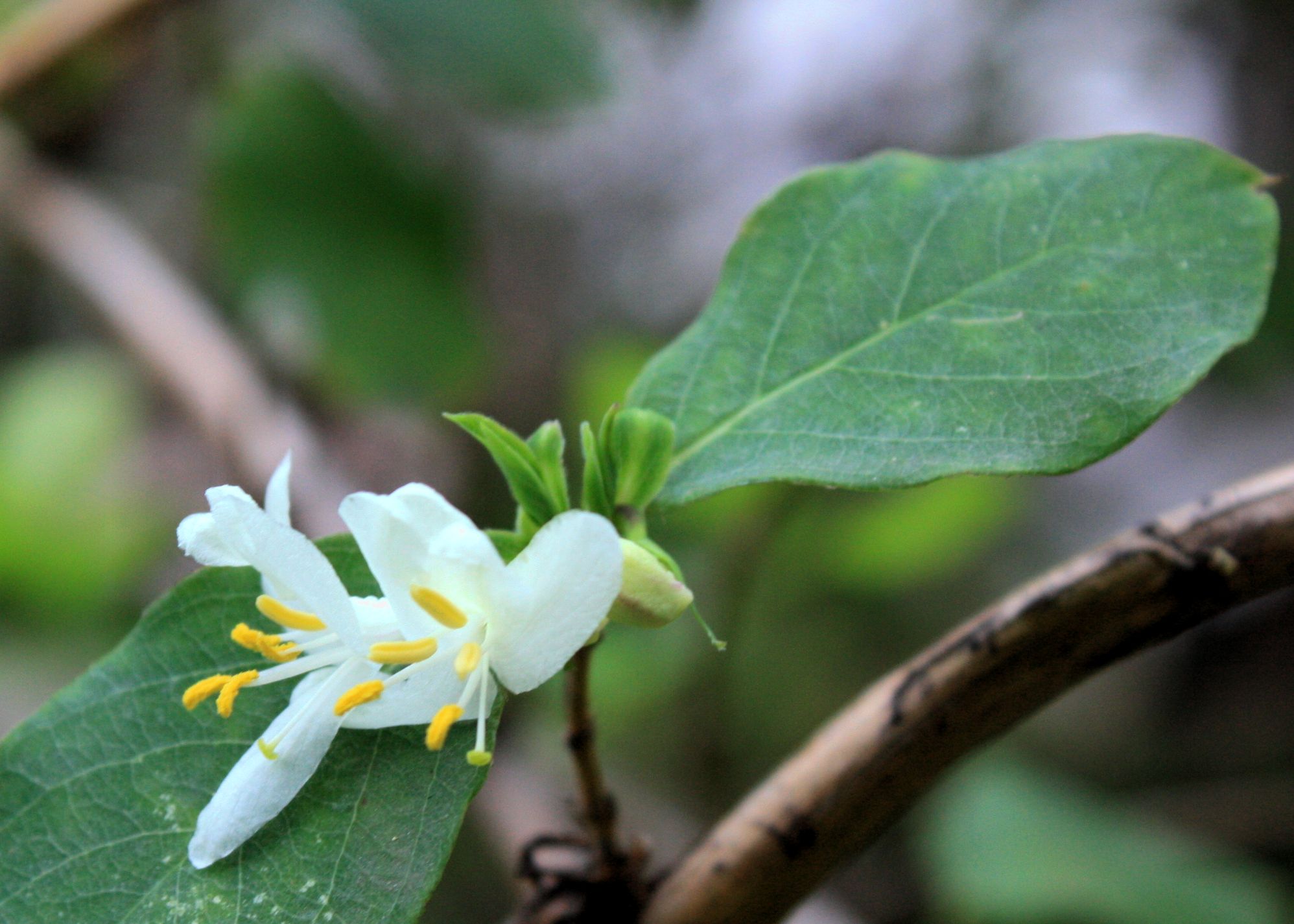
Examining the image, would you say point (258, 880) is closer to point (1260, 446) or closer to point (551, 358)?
point (551, 358)

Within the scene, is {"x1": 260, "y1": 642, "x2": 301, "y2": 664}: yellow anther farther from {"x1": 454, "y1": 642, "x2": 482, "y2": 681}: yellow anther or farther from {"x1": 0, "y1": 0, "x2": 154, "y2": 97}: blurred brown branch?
{"x1": 0, "y1": 0, "x2": 154, "y2": 97}: blurred brown branch

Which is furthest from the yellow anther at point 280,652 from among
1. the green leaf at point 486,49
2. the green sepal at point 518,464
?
the green leaf at point 486,49

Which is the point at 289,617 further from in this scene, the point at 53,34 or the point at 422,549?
the point at 53,34

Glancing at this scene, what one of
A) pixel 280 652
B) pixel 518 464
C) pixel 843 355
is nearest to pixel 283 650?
pixel 280 652

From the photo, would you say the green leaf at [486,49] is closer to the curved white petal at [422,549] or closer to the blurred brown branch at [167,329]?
the blurred brown branch at [167,329]

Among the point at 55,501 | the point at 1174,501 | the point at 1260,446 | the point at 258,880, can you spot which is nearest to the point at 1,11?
the point at 55,501

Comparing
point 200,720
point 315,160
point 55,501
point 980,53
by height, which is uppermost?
point 315,160

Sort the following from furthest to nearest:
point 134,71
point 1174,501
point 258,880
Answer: point 1174,501, point 134,71, point 258,880
